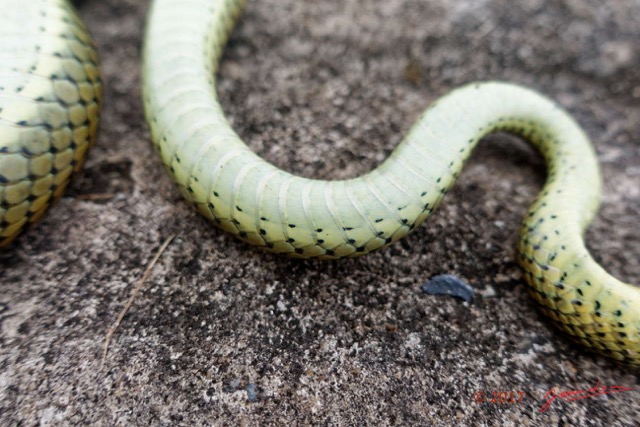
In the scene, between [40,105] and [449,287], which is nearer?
[40,105]

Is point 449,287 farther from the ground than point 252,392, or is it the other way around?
point 449,287

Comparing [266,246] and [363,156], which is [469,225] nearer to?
[363,156]

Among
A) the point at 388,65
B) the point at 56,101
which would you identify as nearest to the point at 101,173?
the point at 56,101

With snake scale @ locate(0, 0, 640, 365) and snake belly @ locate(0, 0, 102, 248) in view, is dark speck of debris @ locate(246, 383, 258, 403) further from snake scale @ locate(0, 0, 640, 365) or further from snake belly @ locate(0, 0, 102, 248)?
snake belly @ locate(0, 0, 102, 248)

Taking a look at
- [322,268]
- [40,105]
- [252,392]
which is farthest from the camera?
[322,268]

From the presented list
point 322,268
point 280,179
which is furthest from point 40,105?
point 322,268

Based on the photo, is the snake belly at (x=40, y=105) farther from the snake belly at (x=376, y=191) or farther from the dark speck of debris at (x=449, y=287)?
the dark speck of debris at (x=449, y=287)

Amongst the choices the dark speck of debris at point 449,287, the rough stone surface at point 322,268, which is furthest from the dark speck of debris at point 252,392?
the dark speck of debris at point 449,287

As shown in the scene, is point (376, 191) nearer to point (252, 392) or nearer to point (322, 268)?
point (322, 268)
